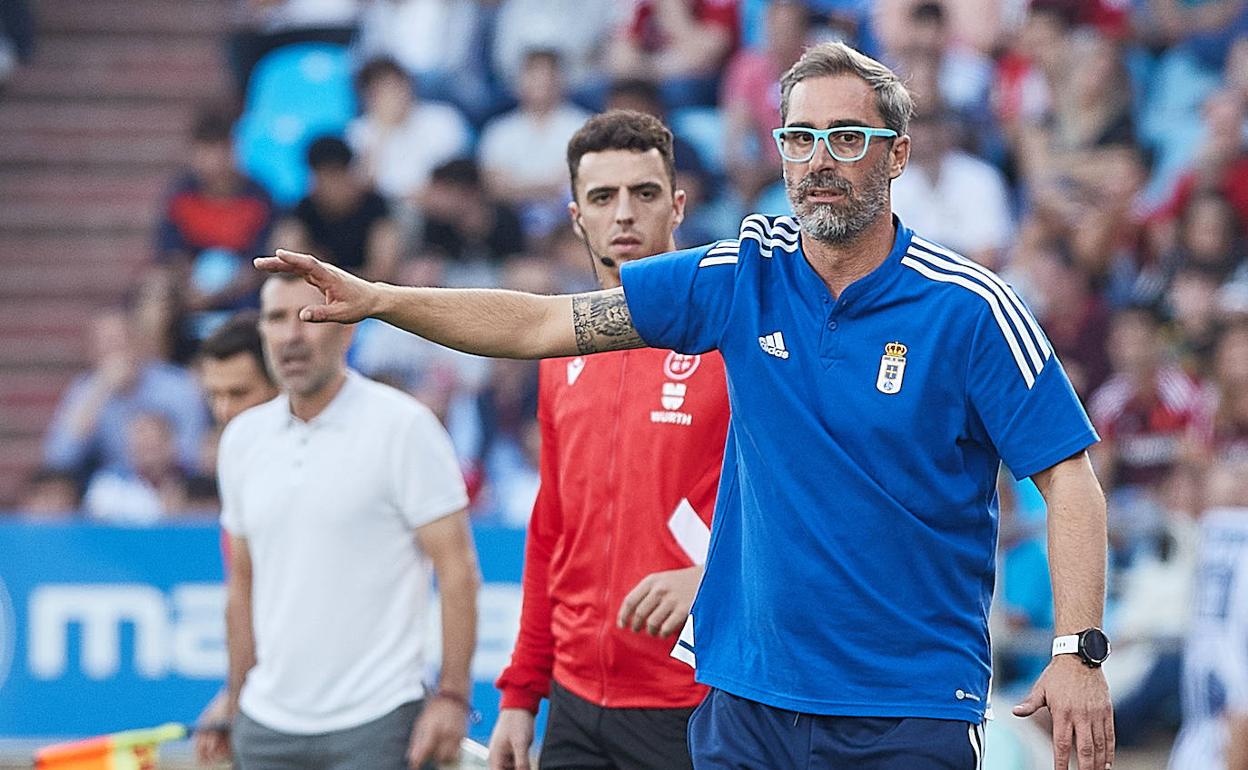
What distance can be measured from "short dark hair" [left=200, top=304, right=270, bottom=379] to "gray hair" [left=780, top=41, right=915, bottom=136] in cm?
331

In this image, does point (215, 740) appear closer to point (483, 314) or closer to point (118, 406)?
point (483, 314)

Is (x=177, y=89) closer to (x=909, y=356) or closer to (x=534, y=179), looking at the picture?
(x=534, y=179)

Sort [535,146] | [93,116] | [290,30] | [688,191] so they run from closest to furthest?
[688,191] < [535,146] < [290,30] < [93,116]

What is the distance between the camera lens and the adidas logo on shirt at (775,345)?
4.50 metres

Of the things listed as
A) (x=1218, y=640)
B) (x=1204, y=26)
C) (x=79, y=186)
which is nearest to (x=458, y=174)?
(x=79, y=186)

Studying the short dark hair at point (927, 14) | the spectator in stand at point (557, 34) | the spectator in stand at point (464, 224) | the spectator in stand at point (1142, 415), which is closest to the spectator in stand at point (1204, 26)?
the short dark hair at point (927, 14)

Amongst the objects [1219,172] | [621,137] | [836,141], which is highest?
[1219,172]

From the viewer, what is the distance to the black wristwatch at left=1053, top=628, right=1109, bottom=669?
4.18 metres

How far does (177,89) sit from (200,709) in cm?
785

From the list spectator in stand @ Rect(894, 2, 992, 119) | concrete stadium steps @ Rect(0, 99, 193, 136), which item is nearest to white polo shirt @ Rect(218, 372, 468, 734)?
spectator in stand @ Rect(894, 2, 992, 119)

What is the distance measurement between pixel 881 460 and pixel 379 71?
35.3 feet

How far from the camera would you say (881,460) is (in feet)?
14.4

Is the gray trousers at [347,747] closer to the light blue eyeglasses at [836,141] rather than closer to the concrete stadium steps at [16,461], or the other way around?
the light blue eyeglasses at [836,141]

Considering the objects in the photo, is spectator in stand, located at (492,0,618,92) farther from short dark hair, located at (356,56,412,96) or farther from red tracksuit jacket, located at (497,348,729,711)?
red tracksuit jacket, located at (497,348,729,711)
